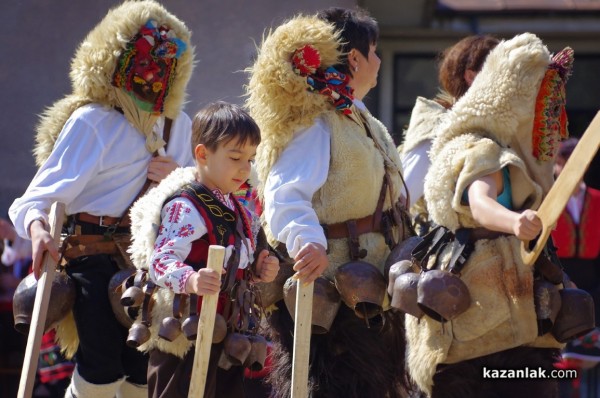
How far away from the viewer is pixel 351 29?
548 cm

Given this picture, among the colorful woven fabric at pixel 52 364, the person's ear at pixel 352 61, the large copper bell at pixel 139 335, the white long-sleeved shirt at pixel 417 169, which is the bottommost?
the colorful woven fabric at pixel 52 364

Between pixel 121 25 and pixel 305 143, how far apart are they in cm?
99

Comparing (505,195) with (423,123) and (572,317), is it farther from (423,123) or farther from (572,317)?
(423,123)

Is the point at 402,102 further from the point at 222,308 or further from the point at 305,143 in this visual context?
the point at 222,308

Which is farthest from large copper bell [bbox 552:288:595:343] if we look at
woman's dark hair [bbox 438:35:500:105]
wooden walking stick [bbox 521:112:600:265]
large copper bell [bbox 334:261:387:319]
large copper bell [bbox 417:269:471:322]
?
woman's dark hair [bbox 438:35:500:105]

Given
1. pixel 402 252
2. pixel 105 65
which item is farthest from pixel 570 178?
pixel 105 65

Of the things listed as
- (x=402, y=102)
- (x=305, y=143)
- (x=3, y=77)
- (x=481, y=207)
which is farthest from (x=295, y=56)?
(x=402, y=102)

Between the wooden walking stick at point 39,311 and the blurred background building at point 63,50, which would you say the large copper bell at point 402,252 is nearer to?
the wooden walking stick at point 39,311

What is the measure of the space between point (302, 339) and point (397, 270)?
22.6 inches

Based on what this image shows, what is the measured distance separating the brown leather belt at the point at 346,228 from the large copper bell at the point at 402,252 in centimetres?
15

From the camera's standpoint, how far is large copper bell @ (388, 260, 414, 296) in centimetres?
487

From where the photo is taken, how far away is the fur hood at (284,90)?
17.0 feet

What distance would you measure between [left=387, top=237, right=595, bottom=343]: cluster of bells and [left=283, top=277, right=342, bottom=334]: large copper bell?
0.36 m

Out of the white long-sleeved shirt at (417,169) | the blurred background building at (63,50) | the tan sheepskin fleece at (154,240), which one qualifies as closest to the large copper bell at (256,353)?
the tan sheepskin fleece at (154,240)
